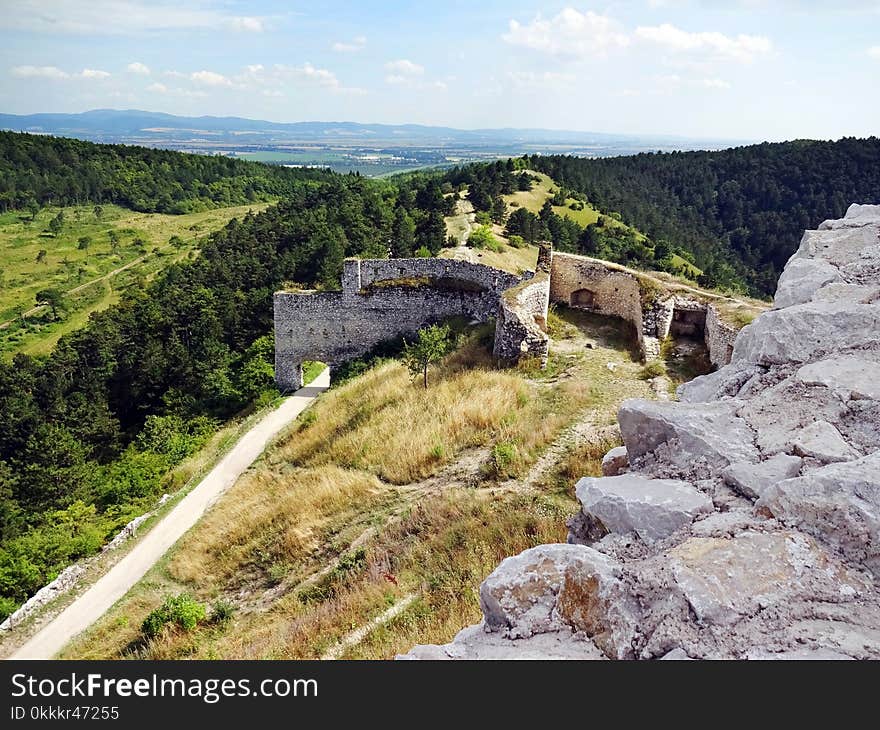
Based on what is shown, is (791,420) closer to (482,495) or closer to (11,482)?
(482,495)

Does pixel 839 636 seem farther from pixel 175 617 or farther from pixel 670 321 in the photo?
pixel 670 321

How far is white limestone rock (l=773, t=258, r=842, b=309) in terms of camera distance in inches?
192

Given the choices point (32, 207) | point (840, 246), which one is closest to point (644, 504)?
point (840, 246)

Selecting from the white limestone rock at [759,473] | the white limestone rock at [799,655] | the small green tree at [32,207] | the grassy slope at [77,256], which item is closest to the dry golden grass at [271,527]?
the white limestone rock at [759,473]

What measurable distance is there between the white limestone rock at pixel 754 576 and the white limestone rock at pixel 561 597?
0.30 metres

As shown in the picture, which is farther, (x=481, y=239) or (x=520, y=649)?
(x=481, y=239)

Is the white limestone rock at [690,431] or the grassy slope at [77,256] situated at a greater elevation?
the white limestone rock at [690,431]

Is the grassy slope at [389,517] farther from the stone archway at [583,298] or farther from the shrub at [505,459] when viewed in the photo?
the stone archway at [583,298]

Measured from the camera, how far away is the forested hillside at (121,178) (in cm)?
9538

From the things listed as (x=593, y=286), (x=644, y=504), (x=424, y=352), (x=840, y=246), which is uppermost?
(x=840, y=246)

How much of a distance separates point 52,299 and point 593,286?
59185 mm

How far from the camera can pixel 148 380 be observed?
104ft

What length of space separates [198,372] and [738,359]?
28591mm

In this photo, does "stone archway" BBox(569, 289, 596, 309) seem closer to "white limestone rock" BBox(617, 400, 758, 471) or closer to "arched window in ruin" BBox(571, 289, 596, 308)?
"arched window in ruin" BBox(571, 289, 596, 308)
